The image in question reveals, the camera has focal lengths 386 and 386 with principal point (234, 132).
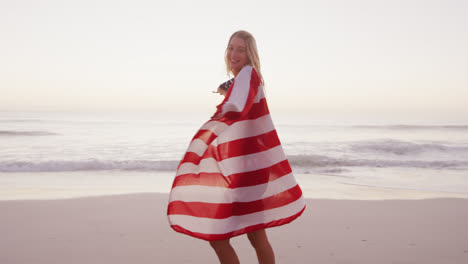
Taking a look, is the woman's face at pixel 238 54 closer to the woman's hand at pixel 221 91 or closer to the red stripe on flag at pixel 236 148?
the woman's hand at pixel 221 91

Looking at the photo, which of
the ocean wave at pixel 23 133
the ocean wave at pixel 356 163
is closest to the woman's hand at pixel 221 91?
the ocean wave at pixel 356 163

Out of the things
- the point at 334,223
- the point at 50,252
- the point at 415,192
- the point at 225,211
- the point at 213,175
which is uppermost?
the point at 213,175

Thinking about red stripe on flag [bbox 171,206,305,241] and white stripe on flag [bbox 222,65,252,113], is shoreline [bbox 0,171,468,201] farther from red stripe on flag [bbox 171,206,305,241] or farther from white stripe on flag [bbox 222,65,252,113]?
white stripe on flag [bbox 222,65,252,113]

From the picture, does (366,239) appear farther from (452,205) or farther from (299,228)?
(452,205)

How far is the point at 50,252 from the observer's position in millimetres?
3715

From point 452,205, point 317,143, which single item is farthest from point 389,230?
point 317,143

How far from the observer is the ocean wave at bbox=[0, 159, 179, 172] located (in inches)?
387

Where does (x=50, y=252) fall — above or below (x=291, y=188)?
below

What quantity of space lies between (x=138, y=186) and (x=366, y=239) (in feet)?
15.5

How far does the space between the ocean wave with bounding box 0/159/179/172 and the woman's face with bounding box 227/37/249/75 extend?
27.9 ft

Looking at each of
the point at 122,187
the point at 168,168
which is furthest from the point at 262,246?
the point at 168,168

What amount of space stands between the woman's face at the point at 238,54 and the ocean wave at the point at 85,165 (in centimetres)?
850

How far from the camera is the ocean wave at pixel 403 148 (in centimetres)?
1564

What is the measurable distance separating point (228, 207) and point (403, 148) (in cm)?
1604
